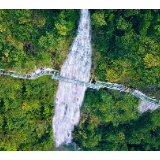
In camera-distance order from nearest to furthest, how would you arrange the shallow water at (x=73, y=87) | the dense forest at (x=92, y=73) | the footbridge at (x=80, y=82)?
the dense forest at (x=92, y=73), the shallow water at (x=73, y=87), the footbridge at (x=80, y=82)

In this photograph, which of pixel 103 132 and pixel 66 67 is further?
pixel 103 132

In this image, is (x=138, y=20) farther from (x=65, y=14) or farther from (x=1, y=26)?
(x=1, y=26)

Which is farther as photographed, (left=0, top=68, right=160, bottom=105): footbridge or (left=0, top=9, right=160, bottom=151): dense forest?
(left=0, top=68, right=160, bottom=105): footbridge

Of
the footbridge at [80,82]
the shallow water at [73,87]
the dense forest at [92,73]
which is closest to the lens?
the dense forest at [92,73]

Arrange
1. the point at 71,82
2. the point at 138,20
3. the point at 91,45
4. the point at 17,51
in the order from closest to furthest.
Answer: the point at 138,20
the point at 17,51
the point at 91,45
the point at 71,82

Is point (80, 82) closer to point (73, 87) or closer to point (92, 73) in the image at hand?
point (73, 87)

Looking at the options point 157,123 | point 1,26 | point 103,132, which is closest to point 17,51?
point 1,26

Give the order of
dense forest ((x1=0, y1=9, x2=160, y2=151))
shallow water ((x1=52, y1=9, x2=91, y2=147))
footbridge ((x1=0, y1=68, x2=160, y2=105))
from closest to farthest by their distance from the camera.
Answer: dense forest ((x1=0, y1=9, x2=160, y2=151)) → shallow water ((x1=52, y1=9, x2=91, y2=147)) → footbridge ((x1=0, y1=68, x2=160, y2=105))

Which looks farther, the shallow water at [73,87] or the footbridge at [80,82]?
the footbridge at [80,82]
